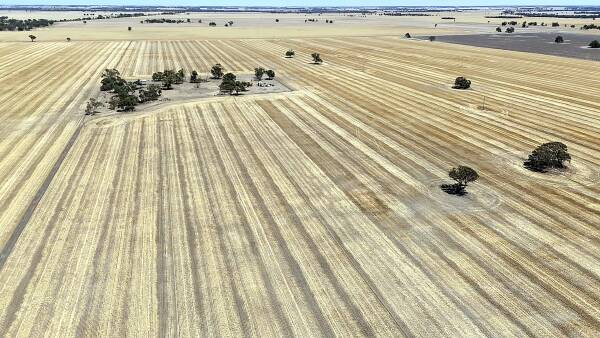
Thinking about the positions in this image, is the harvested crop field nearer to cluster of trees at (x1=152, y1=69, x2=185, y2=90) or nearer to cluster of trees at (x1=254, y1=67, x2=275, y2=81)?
cluster of trees at (x1=254, y1=67, x2=275, y2=81)

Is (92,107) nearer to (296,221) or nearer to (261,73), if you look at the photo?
(261,73)

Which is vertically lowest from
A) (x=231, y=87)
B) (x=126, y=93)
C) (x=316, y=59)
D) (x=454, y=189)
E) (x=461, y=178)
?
(x=454, y=189)

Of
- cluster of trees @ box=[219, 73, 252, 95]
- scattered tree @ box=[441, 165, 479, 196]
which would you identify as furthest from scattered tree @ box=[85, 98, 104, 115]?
scattered tree @ box=[441, 165, 479, 196]

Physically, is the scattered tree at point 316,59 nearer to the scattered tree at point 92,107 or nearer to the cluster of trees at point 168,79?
the cluster of trees at point 168,79

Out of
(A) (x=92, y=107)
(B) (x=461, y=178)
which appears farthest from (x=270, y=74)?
(B) (x=461, y=178)

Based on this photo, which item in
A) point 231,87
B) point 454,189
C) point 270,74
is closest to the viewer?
point 454,189

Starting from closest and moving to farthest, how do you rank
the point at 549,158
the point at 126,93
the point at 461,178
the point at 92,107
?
1. the point at 461,178
2. the point at 549,158
3. the point at 92,107
4. the point at 126,93

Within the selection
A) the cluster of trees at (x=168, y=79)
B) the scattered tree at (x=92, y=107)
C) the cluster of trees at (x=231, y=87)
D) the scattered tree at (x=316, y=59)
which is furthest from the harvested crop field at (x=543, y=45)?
the scattered tree at (x=92, y=107)

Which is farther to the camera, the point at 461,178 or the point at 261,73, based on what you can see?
the point at 261,73
